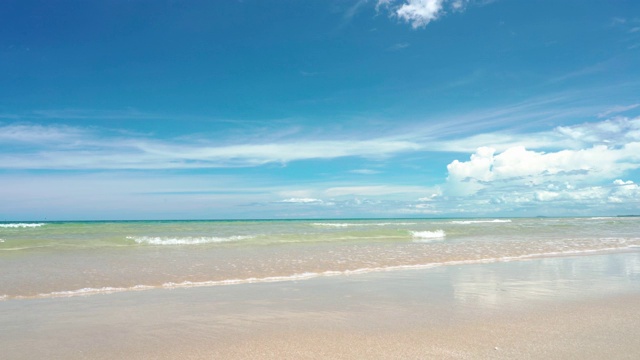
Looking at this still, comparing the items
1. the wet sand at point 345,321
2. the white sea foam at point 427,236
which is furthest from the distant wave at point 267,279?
the white sea foam at point 427,236

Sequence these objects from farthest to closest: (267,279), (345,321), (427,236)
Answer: (427,236) → (267,279) → (345,321)

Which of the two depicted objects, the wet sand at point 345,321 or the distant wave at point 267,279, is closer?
the wet sand at point 345,321

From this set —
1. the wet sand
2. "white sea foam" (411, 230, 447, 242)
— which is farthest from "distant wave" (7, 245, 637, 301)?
"white sea foam" (411, 230, 447, 242)

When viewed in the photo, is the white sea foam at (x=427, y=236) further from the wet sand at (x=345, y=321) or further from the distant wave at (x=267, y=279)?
the wet sand at (x=345, y=321)

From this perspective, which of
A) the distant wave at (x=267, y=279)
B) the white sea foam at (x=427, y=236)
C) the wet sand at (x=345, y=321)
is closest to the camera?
the wet sand at (x=345, y=321)

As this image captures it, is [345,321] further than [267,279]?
No

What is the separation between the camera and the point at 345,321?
21.7 ft

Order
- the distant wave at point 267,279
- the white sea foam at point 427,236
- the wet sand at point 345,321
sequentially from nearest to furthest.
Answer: the wet sand at point 345,321 < the distant wave at point 267,279 < the white sea foam at point 427,236

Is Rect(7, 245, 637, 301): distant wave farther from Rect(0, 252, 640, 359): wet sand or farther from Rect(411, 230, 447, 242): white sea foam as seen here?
Rect(411, 230, 447, 242): white sea foam

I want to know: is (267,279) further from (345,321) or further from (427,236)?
(427,236)

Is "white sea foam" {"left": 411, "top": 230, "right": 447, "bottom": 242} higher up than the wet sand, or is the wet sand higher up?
"white sea foam" {"left": 411, "top": 230, "right": 447, "bottom": 242}

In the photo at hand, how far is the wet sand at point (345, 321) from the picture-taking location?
530cm

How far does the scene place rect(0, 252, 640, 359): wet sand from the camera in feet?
17.4

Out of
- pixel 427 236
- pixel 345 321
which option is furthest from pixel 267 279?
pixel 427 236
